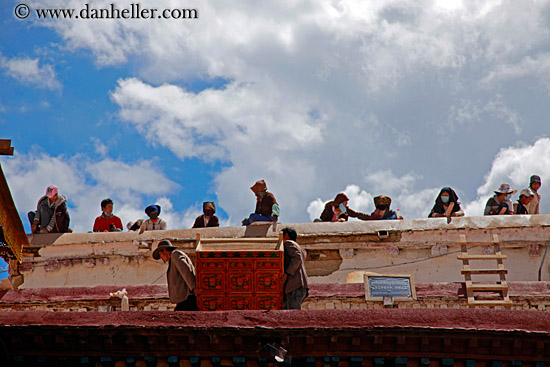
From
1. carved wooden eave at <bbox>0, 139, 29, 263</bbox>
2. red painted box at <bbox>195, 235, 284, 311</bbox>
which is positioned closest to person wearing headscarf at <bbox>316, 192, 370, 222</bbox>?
red painted box at <bbox>195, 235, 284, 311</bbox>

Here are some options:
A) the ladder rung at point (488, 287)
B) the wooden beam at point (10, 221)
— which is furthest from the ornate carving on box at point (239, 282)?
the ladder rung at point (488, 287)

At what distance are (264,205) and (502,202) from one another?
13.1 ft

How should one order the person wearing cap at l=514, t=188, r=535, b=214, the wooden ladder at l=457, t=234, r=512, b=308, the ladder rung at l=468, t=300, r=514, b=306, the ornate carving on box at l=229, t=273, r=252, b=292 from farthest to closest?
the person wearing cap at l=514, t=188, r=535, b=214 → the wooden ladder at l=457, t=234, r=512, b=308 → the ladder rung at l=468, t=300, r=514, b=306 → the ornate carving on box at l=229, t=273, r=252, b=292

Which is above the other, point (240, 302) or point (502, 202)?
point (502, 202)

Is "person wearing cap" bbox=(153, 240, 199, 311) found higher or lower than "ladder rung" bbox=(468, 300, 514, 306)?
higher

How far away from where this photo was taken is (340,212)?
1731cm

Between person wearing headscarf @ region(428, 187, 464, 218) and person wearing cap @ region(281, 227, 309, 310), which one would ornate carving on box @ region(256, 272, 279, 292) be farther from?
person wearing headscarf @ region(428, 187, 464, 218)

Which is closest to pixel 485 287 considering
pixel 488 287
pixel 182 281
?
pixel 488 287

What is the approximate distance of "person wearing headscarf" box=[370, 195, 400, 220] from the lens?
56.5 ft

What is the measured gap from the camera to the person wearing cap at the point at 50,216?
17.7 m

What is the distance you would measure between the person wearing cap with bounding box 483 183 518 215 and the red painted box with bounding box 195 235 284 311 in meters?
6.52

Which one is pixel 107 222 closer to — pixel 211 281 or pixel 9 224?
pixel 211 281

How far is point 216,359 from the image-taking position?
29.4ft

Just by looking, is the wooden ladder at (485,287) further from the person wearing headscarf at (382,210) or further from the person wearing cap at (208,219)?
the person wearing cap at (208,219)
